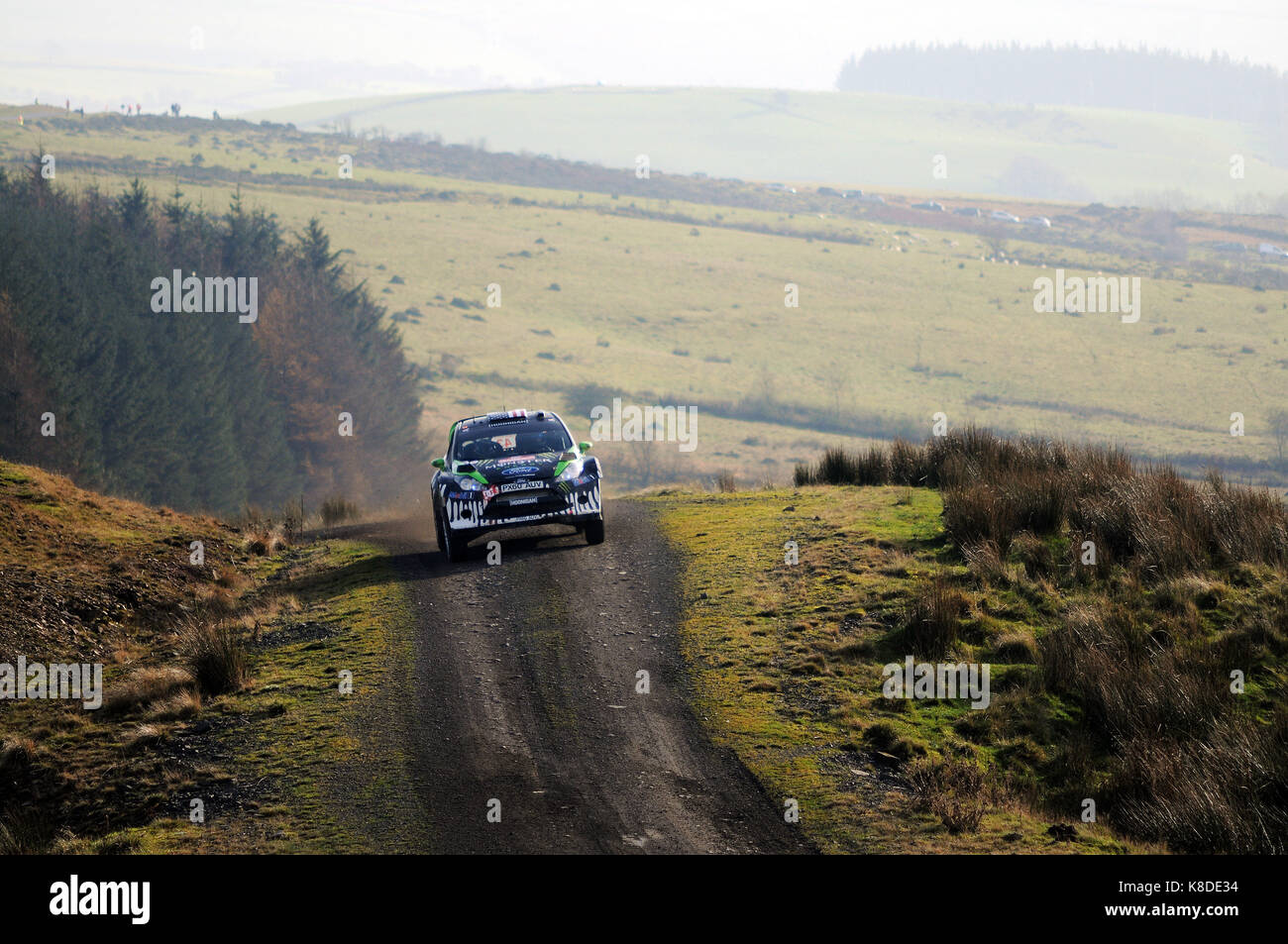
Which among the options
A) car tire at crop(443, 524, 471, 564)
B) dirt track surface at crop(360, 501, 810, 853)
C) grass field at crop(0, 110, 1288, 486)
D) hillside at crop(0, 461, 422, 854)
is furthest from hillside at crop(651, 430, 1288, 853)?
grass field at crop(0, 110, 1288, 486)

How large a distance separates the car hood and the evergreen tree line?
80.8 feet

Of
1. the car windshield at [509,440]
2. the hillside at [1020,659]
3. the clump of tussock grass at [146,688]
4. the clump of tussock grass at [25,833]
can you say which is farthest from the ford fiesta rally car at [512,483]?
the clump of tussock grass at [25,833]

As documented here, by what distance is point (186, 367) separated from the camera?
63531 millimetres

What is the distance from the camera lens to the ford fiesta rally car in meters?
17.3

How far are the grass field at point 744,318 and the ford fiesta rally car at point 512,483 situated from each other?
67.9m

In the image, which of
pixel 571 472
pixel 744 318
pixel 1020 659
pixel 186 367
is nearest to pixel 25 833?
pixel 1020 659

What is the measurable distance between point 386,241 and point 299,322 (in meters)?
64.2

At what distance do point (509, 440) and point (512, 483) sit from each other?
158 centimetres

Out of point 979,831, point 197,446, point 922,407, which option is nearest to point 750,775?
point 979,831

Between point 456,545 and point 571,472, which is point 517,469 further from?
point 456,545

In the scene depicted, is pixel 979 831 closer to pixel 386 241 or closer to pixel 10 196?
pixel 10 196
